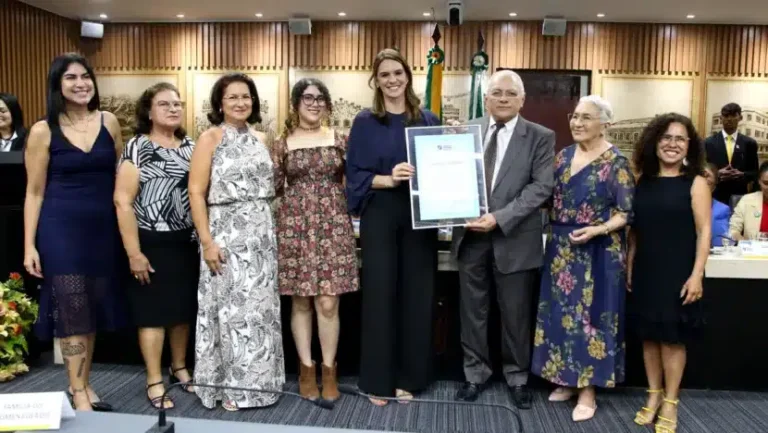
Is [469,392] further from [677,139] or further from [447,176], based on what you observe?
[677,139]

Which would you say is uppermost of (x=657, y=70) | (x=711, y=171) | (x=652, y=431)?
(x=657, y=70)

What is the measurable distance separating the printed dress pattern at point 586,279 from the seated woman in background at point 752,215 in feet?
7.47

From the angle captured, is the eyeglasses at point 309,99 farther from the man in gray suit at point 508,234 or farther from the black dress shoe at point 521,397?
the black dress shoe at point 521,397

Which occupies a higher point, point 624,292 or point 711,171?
point 711,171

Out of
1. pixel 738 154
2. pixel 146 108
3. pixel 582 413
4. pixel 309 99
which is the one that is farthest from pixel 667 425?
pixel 738 154

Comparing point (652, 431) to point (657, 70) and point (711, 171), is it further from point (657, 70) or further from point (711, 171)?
point (657, 70)

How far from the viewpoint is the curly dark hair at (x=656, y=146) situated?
3.06 meters

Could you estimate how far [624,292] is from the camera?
3.24 meters

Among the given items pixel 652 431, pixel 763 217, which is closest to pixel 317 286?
pixel 652 431

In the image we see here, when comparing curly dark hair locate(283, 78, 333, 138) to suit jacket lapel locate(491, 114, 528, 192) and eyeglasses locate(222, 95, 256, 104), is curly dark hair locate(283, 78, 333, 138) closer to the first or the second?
eyeglasses locate(222, 95, 256, 104)

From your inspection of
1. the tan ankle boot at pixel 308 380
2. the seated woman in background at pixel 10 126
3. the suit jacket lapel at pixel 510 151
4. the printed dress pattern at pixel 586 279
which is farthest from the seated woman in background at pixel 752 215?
the seated woman in background at pixel 10 126

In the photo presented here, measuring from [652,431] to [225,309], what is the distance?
2.24 m

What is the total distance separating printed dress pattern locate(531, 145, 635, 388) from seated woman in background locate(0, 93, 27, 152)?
177 inches

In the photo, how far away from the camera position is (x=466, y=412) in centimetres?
346
